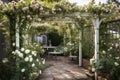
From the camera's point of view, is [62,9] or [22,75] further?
[62,9]

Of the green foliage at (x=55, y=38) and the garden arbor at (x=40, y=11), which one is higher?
the garden arbor at (x=40, y=11)

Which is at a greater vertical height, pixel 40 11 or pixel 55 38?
pixel 40 11

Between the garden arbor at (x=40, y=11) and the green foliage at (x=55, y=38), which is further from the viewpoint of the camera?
the green foliage at (x=55, y=38)

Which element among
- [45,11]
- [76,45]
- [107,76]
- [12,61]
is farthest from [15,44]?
[76,45]

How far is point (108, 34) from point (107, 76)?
2.28 m

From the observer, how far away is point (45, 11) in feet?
28.4

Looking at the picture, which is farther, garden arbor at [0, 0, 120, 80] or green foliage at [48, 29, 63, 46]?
green foliage at [48, 29, 63, 46]

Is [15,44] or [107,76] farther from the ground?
[15,44]

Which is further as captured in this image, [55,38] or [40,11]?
[55,38]

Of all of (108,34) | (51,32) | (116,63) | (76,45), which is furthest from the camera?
(51,32)

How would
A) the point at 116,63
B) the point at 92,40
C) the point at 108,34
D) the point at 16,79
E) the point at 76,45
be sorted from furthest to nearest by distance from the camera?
1. the point at 76,45
2. the point at 92,40
3. the point at 108,34
4. the point at 116,63
5. the point at 16,79

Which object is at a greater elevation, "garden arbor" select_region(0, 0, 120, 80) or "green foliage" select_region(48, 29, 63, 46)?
"garden arbor" select_region(0, 0, 120, 80)

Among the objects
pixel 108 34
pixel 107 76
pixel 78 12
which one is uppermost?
pixel 78 12

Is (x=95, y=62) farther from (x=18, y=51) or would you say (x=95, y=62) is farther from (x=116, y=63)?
(x=18, y=51)
